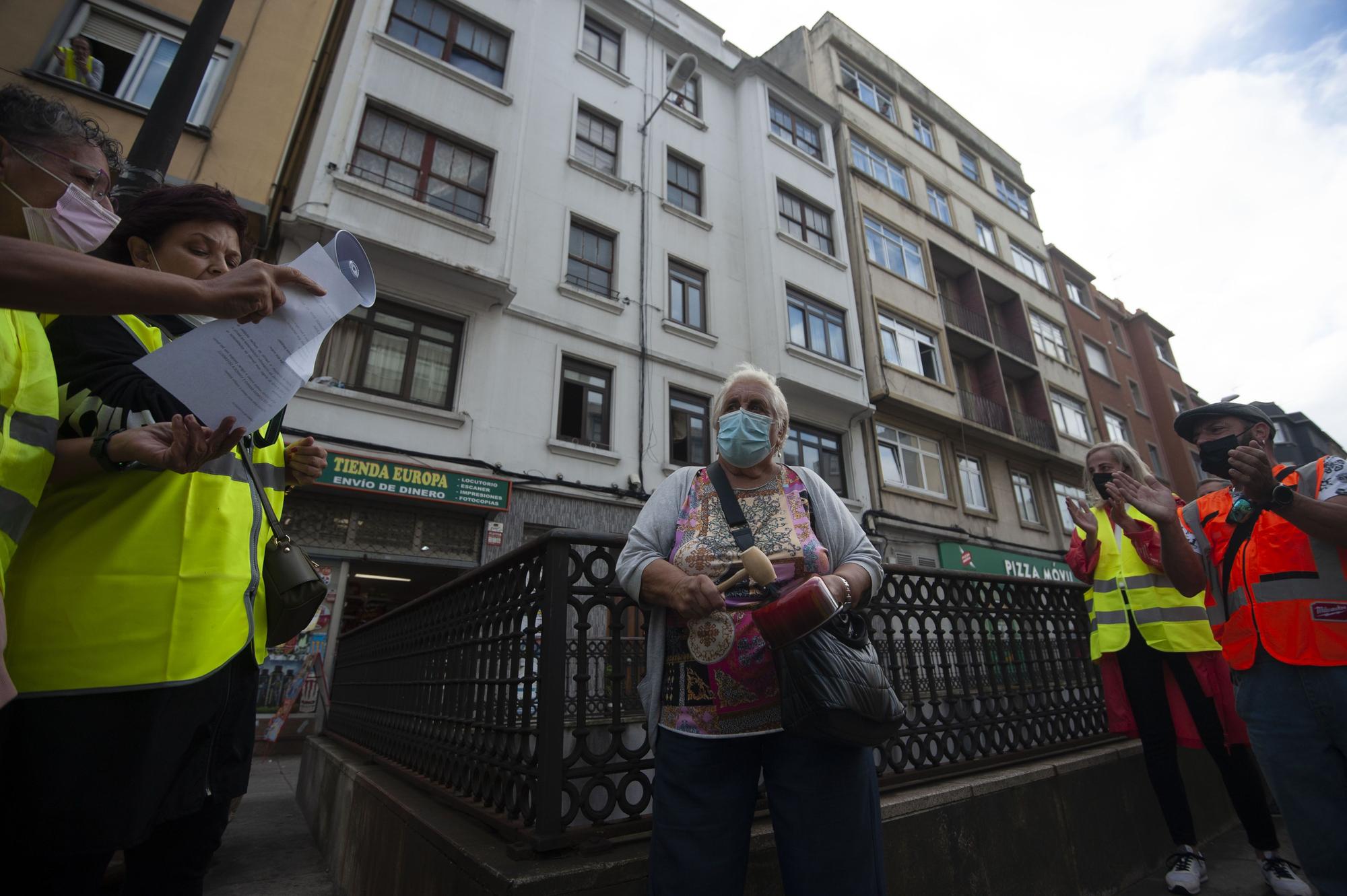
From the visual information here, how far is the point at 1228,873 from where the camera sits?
122 inches

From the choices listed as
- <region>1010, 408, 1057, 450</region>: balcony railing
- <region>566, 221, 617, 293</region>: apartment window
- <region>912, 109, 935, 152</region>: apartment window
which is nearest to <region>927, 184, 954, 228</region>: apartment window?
<region>912, 109, 935, 152</region>: apartment window

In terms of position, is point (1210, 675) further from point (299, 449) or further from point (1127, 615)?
point (299, 449)

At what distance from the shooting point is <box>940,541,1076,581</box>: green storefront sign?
558 inches

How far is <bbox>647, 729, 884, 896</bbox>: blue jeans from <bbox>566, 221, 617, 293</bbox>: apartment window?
34.8 ft

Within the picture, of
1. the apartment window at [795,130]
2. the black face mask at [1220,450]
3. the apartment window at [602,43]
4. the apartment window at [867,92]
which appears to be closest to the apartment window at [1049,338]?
the apartment window at [867,92]

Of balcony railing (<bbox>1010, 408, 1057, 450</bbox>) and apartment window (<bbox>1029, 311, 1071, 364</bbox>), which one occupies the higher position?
apartment window (<bbox>1029, 311, 1071, 364</bbox>)

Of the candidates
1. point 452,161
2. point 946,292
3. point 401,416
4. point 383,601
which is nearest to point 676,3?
point 452,161

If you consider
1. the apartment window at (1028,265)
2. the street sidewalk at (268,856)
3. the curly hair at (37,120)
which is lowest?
the street sidewalk at (268,856)

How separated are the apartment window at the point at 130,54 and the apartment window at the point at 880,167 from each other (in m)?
15.6

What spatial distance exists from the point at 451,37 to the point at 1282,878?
14.9 metres

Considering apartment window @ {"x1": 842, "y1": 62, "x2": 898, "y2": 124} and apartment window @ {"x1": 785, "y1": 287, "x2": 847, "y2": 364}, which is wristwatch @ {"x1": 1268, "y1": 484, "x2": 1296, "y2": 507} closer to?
apartment window @ {"x1": 785, "y1": 287, "x2": 847, "y2": 364}

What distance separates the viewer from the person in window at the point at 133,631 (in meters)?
1.23

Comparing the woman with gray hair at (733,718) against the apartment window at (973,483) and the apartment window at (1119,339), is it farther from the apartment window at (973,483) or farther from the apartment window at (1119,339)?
the apartment window at (1119,339)

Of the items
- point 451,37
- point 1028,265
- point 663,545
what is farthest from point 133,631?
point 1028,265
